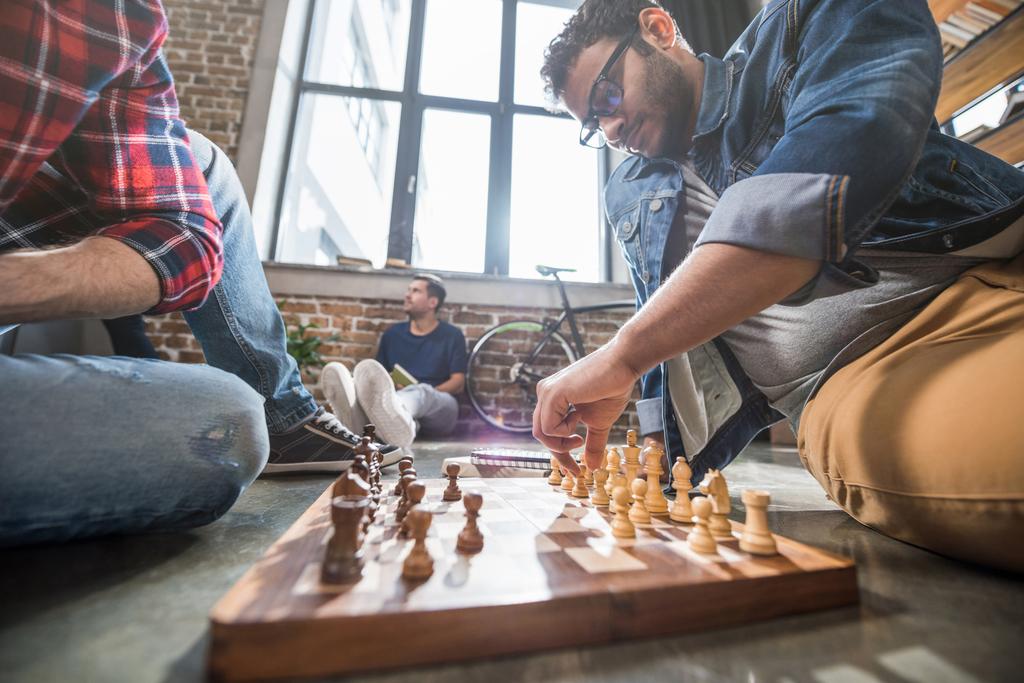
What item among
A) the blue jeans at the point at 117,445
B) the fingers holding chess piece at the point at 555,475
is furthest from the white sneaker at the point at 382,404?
the blue jeans at the point at 117,445

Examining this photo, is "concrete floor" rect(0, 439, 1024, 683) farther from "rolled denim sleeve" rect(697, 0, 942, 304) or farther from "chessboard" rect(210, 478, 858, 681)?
→ "rolled denim sleeve" rect(697, 0, 942, 304)

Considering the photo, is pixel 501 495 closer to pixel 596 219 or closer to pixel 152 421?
pixel 152 421

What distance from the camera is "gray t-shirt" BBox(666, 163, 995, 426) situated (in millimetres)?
757

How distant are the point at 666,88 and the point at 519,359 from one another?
2096mm

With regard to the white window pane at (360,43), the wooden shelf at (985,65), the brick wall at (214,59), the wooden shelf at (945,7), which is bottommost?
the wooden shelf at (985,65)

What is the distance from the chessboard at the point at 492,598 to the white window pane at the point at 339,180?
3075 mm

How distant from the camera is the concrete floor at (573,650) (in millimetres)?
331

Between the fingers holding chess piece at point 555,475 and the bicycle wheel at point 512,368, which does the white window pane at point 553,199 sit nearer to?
the bicycle wheel at point 512,368

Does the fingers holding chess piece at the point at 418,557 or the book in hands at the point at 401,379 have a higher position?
the book in hands at the point at 401,379

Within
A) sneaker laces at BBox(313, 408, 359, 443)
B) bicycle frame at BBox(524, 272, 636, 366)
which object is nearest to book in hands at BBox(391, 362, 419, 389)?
bicycle frame at BBox(524, 272, 636, 366)

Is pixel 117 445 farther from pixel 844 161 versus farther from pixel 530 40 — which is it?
pixel 530 40

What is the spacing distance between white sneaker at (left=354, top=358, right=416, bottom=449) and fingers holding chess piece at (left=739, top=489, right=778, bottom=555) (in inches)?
53.6

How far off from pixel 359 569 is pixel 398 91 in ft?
12.6

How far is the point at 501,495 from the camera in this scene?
81cm
